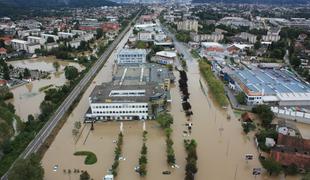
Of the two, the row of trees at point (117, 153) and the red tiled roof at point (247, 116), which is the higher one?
the red tiled roof at point (247, 116)

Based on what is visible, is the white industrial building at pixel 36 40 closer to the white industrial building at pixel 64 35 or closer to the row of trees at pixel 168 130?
the white industrial building at pixel 64 35

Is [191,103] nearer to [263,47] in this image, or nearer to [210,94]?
[210,94]

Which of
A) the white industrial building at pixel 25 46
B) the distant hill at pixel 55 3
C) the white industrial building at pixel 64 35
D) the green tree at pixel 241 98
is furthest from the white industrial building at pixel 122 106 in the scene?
the distant hill at pixel 55 3

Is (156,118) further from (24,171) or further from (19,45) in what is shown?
(19,45)

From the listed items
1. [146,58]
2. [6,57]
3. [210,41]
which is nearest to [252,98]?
[146,58]

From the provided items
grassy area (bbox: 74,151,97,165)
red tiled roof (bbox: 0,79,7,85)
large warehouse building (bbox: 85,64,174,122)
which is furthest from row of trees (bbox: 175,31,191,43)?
grassy area (bbox: 74,151,97,165)

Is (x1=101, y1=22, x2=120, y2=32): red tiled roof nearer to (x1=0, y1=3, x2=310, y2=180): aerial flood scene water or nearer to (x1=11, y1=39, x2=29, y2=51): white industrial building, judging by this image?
(x1=11, y1=39, x2=29, y2=51): white industrial building
